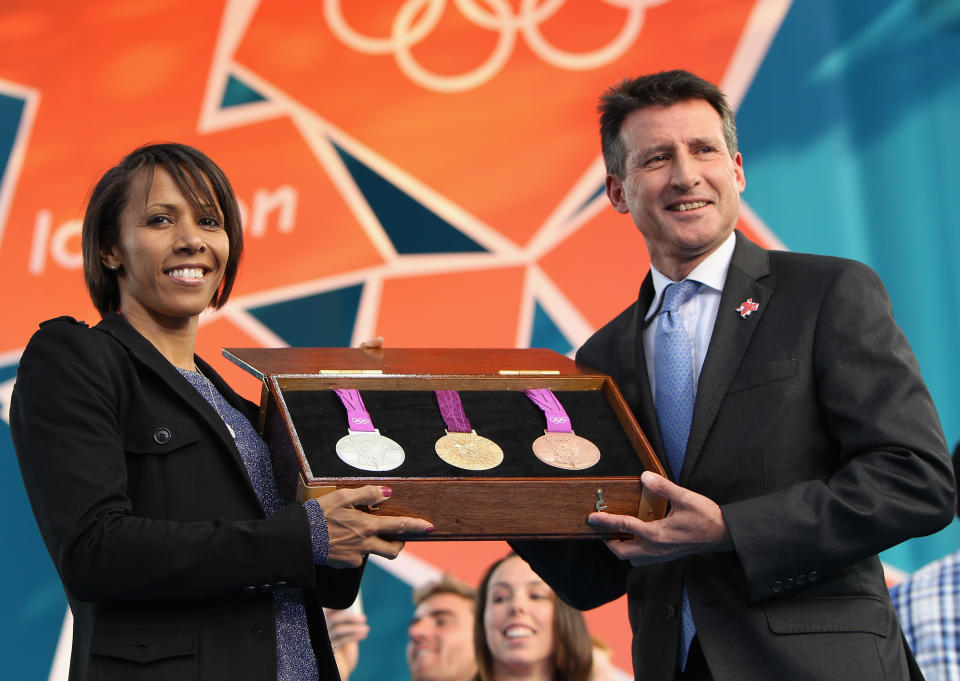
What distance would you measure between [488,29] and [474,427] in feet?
9.09

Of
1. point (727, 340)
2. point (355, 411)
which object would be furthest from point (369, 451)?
point (727, 340)

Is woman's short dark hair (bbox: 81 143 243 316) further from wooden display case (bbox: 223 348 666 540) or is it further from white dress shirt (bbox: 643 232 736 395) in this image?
white dress shirt (bbox: 643 232 736 395)

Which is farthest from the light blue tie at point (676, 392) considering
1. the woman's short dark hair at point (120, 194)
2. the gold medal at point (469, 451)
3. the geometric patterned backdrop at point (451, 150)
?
the geometric patterned backdrop at point (451, 150)

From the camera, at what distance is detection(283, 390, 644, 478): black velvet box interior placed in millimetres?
2059

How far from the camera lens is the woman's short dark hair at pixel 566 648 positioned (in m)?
3.80

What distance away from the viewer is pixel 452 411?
2254mm

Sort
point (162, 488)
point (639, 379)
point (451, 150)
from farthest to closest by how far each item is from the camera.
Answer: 1. point (451, 150)
2. point (639, 379)
3. point (162, 488)

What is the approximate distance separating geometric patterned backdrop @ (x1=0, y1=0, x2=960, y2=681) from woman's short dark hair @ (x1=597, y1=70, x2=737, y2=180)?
5.90 ft

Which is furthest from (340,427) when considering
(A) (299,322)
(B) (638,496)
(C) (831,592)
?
(A) (299,322)

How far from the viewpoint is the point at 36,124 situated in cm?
431

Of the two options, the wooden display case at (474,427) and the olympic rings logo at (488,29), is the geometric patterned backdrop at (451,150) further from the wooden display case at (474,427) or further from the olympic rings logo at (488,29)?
the wooden display case at (474,427)

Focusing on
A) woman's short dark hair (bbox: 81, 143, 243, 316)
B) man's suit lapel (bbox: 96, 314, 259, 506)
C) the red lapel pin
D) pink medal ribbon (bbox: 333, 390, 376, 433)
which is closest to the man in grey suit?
the red lapel pin

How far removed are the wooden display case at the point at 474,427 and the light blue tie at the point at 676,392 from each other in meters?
0.09

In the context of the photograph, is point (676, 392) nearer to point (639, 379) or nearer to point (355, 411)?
point (639, 379)
